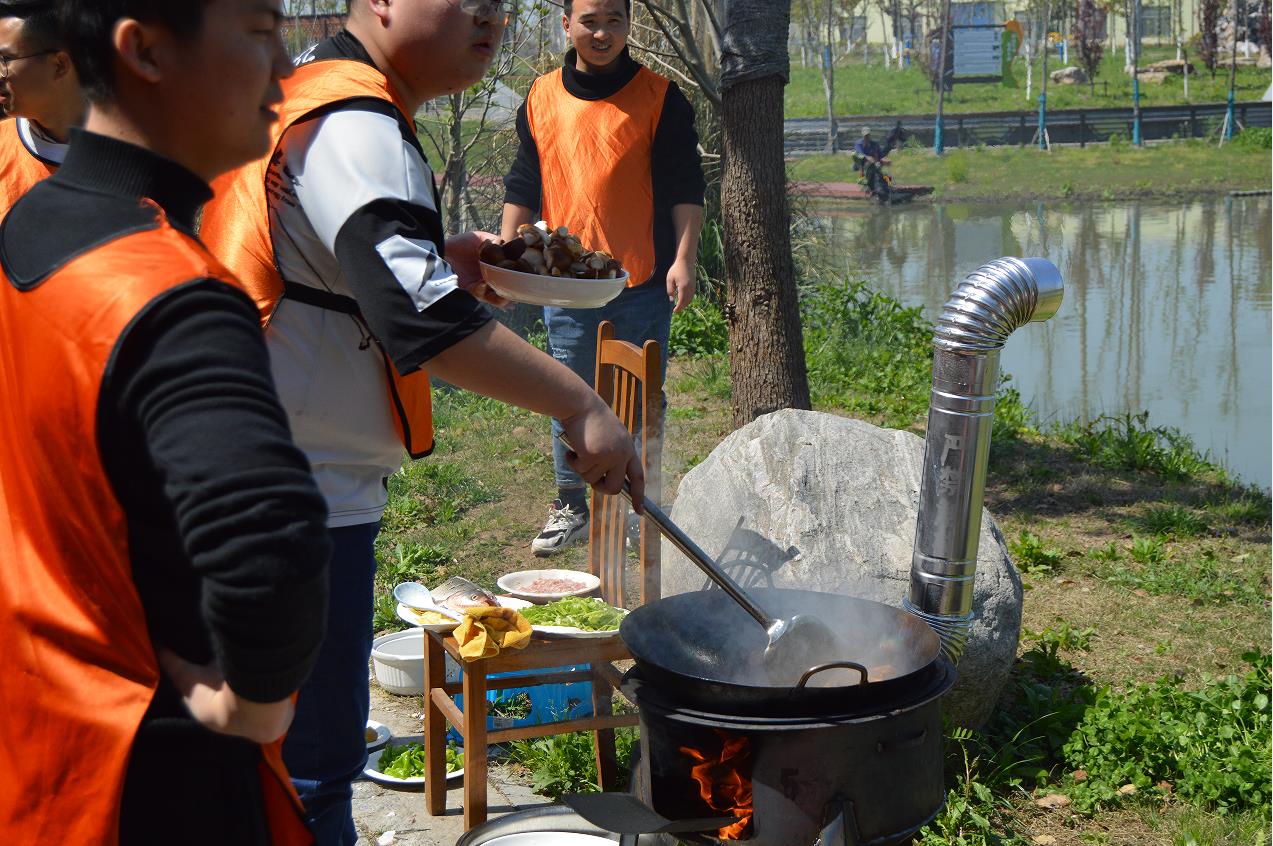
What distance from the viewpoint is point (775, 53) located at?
19.5 ft

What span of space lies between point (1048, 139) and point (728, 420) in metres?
33.4

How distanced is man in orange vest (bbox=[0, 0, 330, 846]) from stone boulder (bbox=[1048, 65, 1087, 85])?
198 feet

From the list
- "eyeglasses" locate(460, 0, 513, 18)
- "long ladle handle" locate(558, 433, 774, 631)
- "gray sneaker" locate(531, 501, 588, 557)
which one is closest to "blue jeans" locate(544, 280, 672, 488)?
"gray sneaker" locate(531, 501, 588, 557)

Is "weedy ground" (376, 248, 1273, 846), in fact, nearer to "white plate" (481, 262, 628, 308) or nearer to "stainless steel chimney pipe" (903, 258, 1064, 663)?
"stainless steel chimney pipe" (903, 258, 1064, 663)

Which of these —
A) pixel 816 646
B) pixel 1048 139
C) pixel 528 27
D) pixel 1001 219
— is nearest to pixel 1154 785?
pixel 816 646

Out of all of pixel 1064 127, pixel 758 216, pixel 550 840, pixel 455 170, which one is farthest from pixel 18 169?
pixel 1064 127

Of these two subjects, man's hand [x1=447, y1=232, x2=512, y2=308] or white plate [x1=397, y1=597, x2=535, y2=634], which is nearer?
man's hand [x1=447, y1=232, x2=512, y2=308]

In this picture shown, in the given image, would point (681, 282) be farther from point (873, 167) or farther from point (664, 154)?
point (873, 167)

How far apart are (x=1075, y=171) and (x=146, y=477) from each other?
34188 millimetres

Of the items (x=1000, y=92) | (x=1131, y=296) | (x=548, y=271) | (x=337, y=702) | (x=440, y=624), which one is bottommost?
(x=1131, y=296)

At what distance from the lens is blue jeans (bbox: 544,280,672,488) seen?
5.26 m

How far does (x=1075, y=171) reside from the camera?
32.5m

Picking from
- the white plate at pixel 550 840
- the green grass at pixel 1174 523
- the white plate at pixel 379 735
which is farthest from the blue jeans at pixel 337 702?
the green grass at pixel 1174 523

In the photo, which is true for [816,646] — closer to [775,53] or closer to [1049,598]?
[1049,598]
